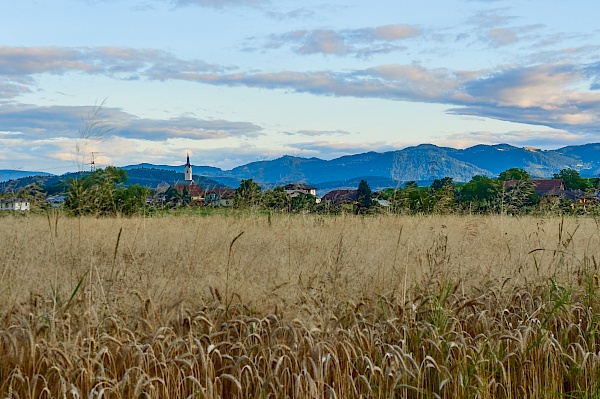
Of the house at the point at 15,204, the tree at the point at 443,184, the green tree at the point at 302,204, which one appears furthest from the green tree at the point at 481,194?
the house at the point at 15,204

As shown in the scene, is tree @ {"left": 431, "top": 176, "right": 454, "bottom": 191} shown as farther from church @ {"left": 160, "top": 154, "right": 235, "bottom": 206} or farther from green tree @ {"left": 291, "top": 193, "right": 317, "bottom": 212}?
church @ {"left": 160, "top": 154, "right": 235, "bottom": 206}

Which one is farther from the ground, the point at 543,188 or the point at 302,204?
the point at 543,188

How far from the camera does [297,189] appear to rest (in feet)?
38.5

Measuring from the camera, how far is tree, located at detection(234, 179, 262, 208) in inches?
413

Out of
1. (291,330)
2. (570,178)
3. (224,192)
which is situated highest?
(570,178)

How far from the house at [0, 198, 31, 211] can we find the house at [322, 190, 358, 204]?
6.95m

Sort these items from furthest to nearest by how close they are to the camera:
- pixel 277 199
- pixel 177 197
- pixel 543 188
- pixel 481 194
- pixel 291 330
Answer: pixel 481 194 < pixel 543 188 < pixel 277 199 < pixel 177 197 < pixel 291 330

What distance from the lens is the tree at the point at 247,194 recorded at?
413 inches

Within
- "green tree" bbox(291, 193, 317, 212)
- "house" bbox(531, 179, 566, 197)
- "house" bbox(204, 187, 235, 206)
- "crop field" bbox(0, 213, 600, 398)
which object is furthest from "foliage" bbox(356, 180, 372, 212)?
"crop field" bbox(0, 213, 600, 398)

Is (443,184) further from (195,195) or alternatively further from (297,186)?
(195,195)

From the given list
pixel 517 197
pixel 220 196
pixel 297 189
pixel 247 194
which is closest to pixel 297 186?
pixel 297 189

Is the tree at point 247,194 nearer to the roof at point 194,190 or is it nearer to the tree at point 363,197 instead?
the roof at point 194,190

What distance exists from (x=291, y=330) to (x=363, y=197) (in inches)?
368

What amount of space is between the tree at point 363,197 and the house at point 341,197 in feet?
0.30
